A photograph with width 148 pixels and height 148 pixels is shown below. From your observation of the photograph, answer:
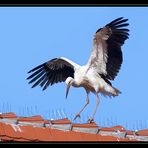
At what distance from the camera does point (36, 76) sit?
35.5ft

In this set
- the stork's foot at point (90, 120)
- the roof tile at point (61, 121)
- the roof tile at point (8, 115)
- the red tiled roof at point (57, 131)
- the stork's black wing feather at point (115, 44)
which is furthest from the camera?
the stork's black wing feather at point (115, 44)

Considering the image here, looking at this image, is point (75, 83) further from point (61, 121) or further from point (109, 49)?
point (61, 121)

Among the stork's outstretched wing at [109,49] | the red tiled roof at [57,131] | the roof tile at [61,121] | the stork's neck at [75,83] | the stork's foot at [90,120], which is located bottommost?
the red tiled roof at [57,131]

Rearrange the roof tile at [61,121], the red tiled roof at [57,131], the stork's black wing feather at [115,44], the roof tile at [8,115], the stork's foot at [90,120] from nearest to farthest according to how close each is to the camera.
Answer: the red tiled roof at [57,131], the roof tile at [8,115], the roof tile at [61,121], the stork's foot at [90,120], the stork's black wing feather at [115,44]

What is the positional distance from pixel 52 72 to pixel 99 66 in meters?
0.86

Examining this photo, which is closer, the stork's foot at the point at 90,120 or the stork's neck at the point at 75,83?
the stork's foot at the point at 90,120

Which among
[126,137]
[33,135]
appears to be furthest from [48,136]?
[126,137]

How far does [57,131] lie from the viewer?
8.30 m

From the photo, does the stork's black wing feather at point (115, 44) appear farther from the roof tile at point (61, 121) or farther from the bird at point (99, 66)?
the roof tile at point (61, 121)

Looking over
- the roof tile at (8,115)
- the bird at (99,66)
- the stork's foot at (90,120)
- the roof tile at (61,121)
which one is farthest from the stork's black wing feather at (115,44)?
the roof tile at (8,115)

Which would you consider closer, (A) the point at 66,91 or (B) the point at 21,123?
(B) the point at 21,123

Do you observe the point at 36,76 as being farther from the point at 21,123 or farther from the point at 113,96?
the point at 21,123

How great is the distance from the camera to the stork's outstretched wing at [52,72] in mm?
10539
